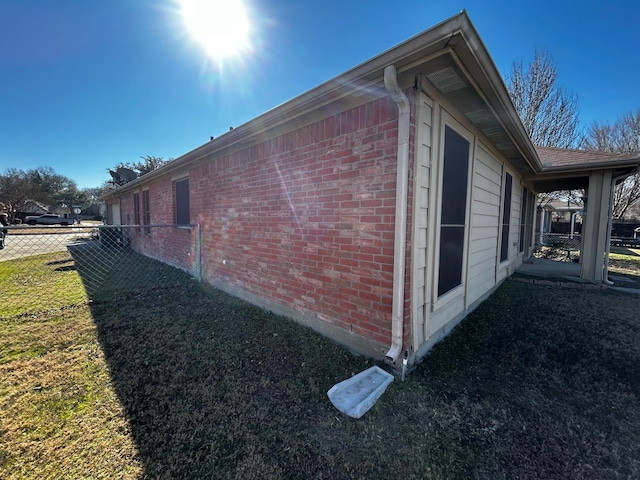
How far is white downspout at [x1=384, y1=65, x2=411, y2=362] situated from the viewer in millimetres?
2061

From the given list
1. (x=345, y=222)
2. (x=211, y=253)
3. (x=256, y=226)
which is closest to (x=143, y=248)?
(x=211, y=253)

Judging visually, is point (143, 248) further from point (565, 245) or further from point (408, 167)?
point (565, 245)

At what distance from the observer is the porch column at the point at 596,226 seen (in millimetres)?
5379

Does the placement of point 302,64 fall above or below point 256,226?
above

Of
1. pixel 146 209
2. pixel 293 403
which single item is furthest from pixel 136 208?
pixel 293 403

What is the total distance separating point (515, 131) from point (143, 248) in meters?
10.4

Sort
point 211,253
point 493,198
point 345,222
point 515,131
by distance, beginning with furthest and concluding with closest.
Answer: point 211,253
point 493,198
point 515,131
point 345,222

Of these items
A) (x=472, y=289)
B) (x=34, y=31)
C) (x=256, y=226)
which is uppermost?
(x=34, y=31)

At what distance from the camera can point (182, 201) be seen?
20.4ft

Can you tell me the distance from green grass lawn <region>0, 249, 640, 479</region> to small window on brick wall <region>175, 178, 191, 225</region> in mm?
2976

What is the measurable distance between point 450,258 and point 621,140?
74.9 feet

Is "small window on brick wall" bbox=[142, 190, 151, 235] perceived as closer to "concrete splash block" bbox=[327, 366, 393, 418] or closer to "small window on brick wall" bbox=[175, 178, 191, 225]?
"small window on brick wall" bbox=[175, 178, 191, 225]

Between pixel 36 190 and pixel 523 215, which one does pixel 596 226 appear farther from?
pixel 36 190

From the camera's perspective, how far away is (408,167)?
6.88ft
